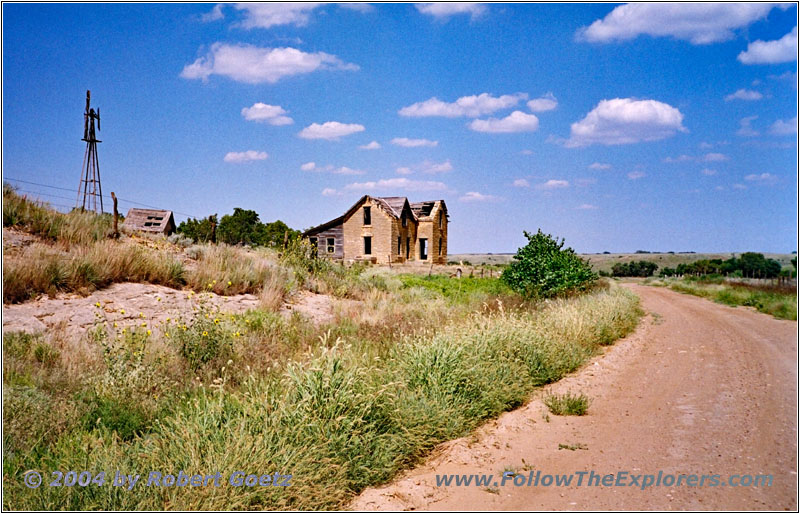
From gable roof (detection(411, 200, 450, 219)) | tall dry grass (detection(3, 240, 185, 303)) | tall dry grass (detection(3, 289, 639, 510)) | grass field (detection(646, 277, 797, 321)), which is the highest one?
gable roof (detection(411, 200, 450, 219))

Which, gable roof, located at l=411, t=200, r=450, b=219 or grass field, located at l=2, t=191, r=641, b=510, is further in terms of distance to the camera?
gable roof, located at l=411, t=200, r=450, b=219

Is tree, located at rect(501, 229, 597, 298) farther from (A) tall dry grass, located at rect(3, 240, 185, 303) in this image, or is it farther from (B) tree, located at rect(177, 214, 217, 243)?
(B) tree, located at rect(177, 214, 217, 243)

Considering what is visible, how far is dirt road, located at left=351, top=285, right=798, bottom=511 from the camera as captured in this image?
447 centimetres

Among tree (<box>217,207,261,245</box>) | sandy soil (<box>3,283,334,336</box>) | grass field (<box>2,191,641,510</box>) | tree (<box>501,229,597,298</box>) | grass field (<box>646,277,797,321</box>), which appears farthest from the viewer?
tree (<box>217,207,261,245</box>)

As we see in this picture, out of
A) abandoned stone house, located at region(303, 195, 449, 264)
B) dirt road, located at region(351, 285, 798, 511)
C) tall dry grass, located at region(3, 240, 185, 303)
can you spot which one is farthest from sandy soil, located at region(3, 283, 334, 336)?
abandoned stone house, located at region(303, 195, 449, 264)

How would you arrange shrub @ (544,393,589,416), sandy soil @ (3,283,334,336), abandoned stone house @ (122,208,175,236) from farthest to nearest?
abandoned stone house @ (122,208,175,236)
sandy soil @ (3,283,334,336)
shrub @ (544,393,589,416)

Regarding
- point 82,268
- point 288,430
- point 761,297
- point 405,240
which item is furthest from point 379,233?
point 288,430

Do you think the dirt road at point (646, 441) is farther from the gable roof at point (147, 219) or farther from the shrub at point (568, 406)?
the gable roof at point (147, 219)

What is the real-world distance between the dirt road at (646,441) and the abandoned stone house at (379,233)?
28.9 meters

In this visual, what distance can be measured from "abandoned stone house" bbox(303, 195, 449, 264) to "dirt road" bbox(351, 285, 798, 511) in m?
28.9

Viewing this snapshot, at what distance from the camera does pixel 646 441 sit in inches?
226

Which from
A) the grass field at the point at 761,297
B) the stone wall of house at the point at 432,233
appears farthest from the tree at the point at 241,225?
the grass field at the point at 761,297

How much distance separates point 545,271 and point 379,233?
70.6 feet

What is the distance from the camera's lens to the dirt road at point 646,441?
4469 mm
